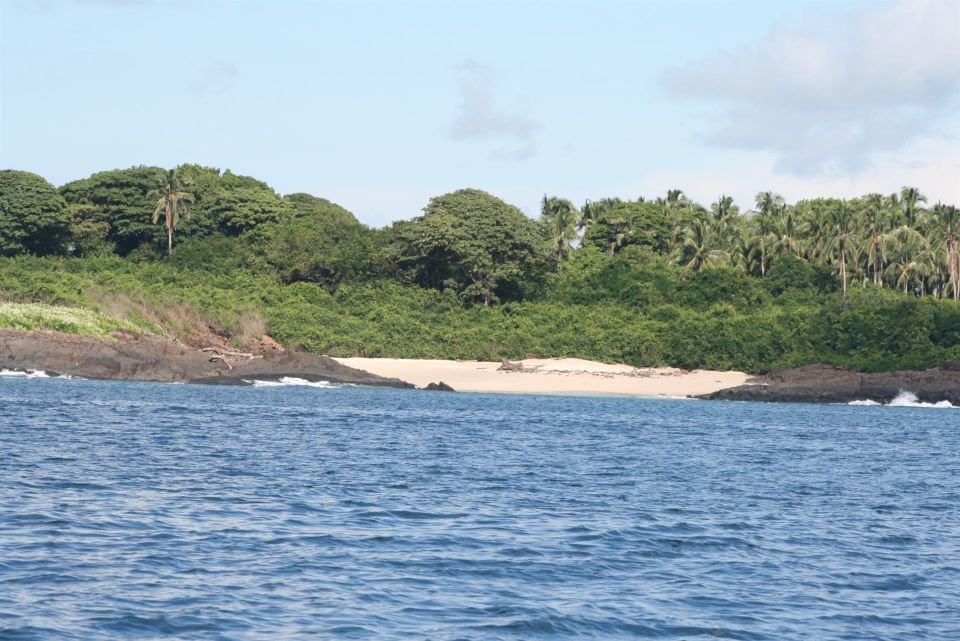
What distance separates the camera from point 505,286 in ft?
305

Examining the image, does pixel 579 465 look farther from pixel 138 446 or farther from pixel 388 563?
pixel 388 563

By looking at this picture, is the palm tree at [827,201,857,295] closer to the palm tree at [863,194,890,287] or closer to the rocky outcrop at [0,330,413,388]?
the palm tree at [863,194,890,287]

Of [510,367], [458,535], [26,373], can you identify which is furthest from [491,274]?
[458,535]

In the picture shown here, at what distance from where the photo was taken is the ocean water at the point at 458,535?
1463cm

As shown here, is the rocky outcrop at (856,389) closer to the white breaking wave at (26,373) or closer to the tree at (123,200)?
the white breaking wave at (26,373)

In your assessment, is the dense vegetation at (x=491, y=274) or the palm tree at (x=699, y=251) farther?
the palm tree at (x=699, y=251)

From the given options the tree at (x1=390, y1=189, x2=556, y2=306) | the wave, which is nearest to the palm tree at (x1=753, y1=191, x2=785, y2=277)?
the tree at (x1=390, y1=189, x2=556, y2=306)

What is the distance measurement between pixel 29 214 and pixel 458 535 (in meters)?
81.1

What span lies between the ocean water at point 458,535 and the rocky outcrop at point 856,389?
2928cm

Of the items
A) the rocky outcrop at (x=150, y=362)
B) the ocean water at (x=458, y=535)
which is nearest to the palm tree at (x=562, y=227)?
the rocky outcrop at (x=150, y=362)

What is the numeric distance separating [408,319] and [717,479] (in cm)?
5508

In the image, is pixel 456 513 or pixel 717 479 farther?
pixel 717 479

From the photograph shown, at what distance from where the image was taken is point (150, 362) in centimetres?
6838

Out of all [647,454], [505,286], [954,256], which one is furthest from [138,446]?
[954,256]
